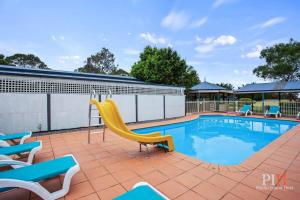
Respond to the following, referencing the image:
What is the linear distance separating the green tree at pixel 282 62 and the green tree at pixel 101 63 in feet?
97.2

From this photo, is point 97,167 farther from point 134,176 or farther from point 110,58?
point 110,58

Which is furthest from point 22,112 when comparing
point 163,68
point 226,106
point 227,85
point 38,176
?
point 227,85

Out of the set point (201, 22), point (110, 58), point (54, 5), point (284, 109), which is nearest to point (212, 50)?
point (201, 22)

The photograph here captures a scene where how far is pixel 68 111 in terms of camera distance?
785 cm

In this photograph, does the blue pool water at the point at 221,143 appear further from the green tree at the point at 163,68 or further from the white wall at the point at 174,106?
the green tree at the point at 163,68

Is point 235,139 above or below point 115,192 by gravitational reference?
below

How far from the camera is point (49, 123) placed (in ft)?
24.0

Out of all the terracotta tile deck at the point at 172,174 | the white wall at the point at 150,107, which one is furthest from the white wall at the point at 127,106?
the terracotta tile deck at the point at 172,174

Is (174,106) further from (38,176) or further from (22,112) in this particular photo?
(38,176)

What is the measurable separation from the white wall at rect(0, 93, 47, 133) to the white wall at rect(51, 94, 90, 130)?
0.42 m

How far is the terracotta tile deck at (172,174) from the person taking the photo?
99.7 inches

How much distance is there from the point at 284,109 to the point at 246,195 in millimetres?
15218

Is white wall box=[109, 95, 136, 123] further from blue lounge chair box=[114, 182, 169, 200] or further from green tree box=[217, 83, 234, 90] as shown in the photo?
green tree box=[217, 83, 234, 90]

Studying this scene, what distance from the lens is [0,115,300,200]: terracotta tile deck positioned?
99.7 inches
